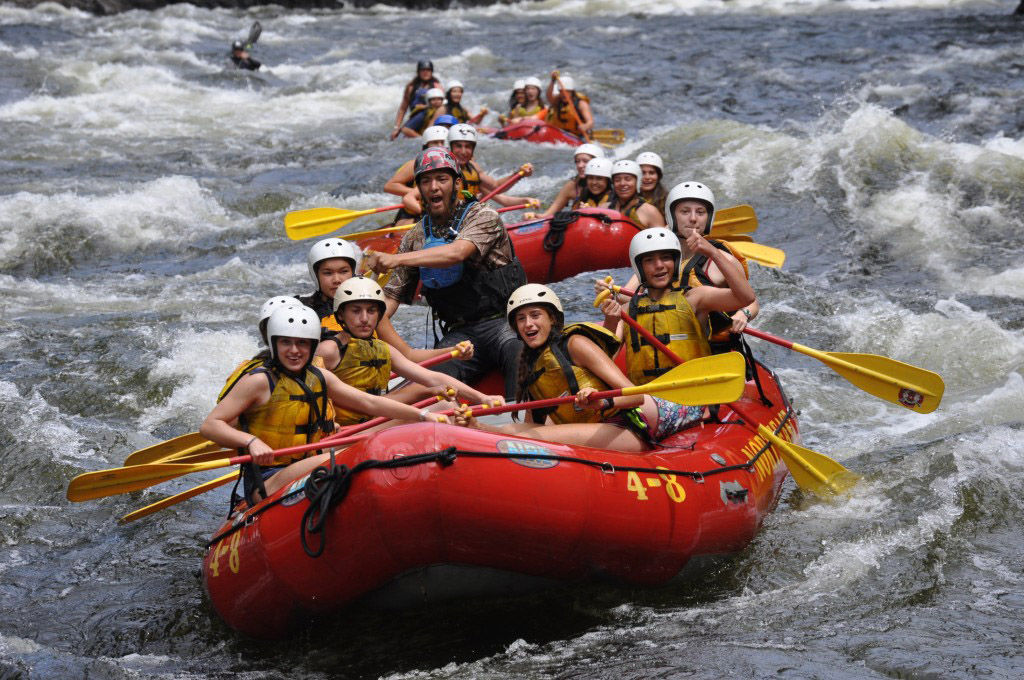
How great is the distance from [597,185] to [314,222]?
8.00 feet

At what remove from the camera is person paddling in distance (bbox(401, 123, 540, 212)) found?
909cm

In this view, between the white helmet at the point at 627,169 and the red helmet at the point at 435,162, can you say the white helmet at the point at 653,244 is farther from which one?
the white helmet at the point at 627,169

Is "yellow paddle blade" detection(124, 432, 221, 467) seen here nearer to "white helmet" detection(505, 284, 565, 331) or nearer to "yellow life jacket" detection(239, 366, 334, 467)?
"yellow life jacket" detection(239, 366, 334, 467)

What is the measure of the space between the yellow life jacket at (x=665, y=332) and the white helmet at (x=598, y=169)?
12.9 ft

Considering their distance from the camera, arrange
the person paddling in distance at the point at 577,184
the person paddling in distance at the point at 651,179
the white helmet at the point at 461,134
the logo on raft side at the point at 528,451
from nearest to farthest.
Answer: the logo on raft side at the point at 528,451 < the white helmet at the point at 461,134 < the person paddling in distance at the point at 651,179 < the person paddling in distance at the point at 577,184

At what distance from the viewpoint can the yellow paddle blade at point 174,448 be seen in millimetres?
5898

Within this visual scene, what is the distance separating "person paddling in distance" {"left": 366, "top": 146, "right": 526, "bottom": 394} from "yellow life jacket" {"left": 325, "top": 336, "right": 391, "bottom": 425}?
66 cm

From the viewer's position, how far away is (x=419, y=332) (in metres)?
9.43

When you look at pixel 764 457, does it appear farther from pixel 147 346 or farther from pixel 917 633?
pixel 147 346

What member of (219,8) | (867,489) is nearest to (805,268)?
(867,489)

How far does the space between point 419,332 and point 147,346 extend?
2.06 meters

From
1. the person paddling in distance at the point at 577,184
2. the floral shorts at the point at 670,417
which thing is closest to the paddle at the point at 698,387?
the floral shorts at the point at 670,417

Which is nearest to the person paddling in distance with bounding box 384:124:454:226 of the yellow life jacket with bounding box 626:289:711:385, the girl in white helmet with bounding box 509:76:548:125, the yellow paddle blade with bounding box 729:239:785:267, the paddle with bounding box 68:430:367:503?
the yellow paddle blade with bounding box 729:239:785:267

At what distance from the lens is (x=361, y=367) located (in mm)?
5723
